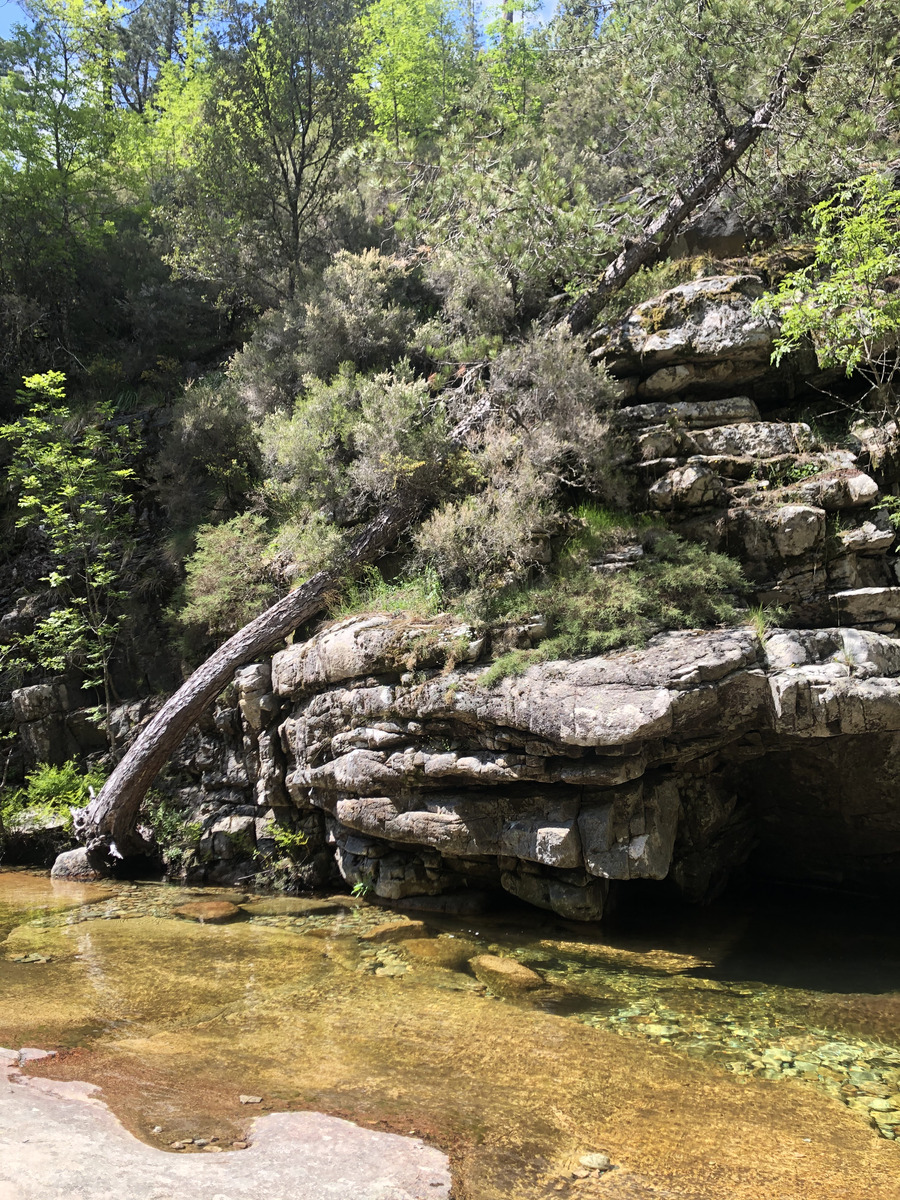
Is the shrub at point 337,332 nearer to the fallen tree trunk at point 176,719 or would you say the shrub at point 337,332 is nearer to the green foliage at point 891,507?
the fallen tree trunk at point 176,719

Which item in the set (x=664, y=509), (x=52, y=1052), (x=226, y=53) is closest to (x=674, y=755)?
(x=664, y=509)

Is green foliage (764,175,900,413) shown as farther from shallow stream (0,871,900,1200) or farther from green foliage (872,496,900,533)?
shallow stream (0,871,900,1200)

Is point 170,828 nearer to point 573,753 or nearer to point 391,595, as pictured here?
point 391,595

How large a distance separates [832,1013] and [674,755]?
2680 millimetres

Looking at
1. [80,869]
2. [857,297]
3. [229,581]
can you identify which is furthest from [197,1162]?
[857,297]

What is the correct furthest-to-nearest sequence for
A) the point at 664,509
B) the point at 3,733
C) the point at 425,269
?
the point at 425,269
the point at 3,733
the point at 664,509

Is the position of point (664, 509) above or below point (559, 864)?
above

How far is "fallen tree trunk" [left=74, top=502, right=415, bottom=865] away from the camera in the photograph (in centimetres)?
1143

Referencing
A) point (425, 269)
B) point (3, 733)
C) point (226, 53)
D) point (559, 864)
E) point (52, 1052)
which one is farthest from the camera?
point (226, 53)

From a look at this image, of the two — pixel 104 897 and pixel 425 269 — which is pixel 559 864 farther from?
pixel 425 269

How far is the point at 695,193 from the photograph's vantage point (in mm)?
12195

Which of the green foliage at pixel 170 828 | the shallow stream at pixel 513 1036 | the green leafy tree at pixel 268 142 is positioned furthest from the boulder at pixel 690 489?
the green leafy tree at pixel 268 142

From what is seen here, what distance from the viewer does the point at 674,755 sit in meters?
8.22

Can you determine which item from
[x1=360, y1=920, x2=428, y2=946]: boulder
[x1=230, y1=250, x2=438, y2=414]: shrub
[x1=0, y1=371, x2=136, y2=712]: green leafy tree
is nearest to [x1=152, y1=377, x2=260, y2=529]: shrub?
[x1=230, y1=250, x2=438, y2=414]: shrub
